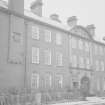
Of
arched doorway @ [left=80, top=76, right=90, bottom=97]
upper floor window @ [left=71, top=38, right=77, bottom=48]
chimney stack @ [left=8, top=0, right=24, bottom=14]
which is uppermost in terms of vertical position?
chimney stack @ [left=8, top=0, right=24, bottom=14]

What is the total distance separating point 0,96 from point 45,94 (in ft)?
18.0

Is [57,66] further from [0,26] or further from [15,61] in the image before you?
[0,26]

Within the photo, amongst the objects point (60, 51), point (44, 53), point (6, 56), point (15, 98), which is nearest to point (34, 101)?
point (15, 98)

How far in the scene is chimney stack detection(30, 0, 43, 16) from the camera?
2548cm

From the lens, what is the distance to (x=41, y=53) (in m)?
22.7

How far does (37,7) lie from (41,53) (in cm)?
710

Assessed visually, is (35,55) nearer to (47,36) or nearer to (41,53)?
(41,53)

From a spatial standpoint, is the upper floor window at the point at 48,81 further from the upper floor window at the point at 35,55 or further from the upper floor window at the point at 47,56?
the upper floor window at the point at 35,55

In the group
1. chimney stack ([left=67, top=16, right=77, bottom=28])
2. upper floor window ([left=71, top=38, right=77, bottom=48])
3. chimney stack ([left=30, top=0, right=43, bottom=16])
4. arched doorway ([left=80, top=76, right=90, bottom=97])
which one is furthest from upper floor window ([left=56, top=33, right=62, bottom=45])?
arched doorway ([left=80, top=76, right=90, bottom=97])

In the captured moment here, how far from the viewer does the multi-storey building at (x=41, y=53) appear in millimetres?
19484

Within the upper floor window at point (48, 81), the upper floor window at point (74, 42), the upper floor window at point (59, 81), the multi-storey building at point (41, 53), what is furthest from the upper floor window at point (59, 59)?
the upper floor window at point (74, 42)

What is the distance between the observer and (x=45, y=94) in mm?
19922

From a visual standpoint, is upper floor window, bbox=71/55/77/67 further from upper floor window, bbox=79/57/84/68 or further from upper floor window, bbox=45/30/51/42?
upper floor window, bbox=45/30/51/42

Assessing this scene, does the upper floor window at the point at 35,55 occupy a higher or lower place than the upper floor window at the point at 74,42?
lower
